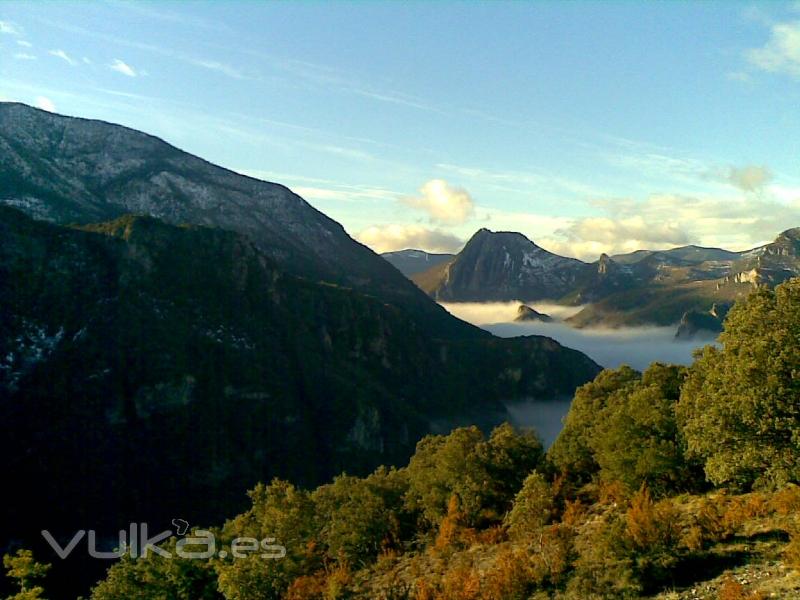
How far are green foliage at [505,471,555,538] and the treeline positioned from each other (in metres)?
0.12

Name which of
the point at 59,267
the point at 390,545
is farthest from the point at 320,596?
the point at 59,267

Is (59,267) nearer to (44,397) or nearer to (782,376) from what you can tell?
(44,397)

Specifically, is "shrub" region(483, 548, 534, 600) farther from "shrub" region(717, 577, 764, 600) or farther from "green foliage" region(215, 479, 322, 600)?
"green foliage" region(215, 479, 322, 600)

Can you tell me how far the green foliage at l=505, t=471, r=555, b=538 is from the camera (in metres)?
40.6

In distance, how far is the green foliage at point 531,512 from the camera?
133 ft

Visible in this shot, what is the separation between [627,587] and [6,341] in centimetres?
16900

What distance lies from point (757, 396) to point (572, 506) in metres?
18.5

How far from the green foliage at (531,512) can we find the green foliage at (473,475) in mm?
5208

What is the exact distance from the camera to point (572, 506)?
138 ft

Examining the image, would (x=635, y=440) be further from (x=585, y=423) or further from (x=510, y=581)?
(x=510, y=581)

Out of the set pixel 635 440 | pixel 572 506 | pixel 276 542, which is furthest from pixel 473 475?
pixel 276 542

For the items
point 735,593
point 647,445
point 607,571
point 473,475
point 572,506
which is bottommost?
point 473,475

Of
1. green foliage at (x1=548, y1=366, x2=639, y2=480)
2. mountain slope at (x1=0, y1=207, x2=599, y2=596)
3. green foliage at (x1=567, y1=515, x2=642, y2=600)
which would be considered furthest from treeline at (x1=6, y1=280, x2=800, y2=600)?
mountain slope at (x1=0, y1=207, x2=599, y2=596)

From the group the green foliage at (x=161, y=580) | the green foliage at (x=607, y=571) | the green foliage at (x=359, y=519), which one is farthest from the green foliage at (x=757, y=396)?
the green foliage at (x=161, y=580)
